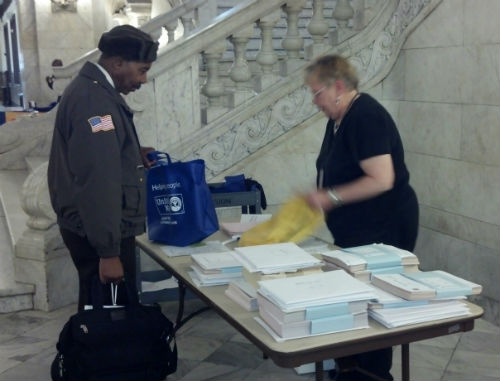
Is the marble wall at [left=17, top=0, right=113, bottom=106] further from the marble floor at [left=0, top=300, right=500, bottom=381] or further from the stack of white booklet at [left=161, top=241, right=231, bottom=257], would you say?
the stack of white booklet at [left=161, top=241, right=231, bottom=257]

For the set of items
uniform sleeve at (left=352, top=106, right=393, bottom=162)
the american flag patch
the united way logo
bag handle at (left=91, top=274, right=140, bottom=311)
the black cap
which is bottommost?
bag handle at (left=91, top=274, right=140, bottom=311)

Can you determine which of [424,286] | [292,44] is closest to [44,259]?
[292,44]

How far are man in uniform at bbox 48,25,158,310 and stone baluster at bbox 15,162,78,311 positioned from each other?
174 cm

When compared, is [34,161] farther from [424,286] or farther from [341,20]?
[424,286]

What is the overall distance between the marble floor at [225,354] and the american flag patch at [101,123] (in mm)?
1551

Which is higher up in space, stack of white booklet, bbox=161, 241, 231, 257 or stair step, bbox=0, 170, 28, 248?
stack of white booklet, bbox=161, 241, 231, 257

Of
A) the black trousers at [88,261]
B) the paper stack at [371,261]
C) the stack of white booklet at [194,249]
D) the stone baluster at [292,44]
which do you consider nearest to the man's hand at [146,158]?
the stack of white booklet at [194,249]

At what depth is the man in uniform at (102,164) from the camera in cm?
269

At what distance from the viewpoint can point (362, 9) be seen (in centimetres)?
529

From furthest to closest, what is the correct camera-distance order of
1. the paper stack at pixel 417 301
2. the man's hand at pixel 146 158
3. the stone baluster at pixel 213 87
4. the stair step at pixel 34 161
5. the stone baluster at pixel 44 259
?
the stair step at pixel 34 161 < the stone baluster at pixel 213 87 < the stone baluster at pixel 44 259 < the man's hand at pixel 146 158 < the paper stack at pixel 417 301

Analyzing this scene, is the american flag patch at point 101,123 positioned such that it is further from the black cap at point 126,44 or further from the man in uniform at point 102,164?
the black cap at point 126,44

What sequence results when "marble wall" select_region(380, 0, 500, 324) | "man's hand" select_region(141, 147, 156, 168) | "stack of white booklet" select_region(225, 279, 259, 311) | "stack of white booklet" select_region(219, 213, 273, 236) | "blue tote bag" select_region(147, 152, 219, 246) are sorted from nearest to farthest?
"stack of white booklet" select_region(225, 279, 259, 311) → "blue tote bag" select_region(147, 152, 219, 246) → "stack of white booklet" select_region(219, 213, 273, 236) → "man's hand" select_region(141, 147, 156, 168) → "marble wall" select_region(380, 0, 500, 324)

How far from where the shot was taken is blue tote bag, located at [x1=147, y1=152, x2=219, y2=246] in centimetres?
317

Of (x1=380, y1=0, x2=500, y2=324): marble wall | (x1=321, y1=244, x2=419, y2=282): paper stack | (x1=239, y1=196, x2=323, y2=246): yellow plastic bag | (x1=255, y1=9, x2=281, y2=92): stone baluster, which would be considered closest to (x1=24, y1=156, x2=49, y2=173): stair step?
(x1=255, y1=9, x2=281, y2=92): stone baluster
